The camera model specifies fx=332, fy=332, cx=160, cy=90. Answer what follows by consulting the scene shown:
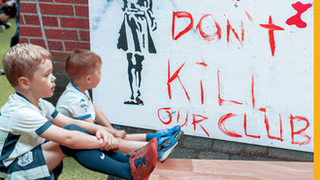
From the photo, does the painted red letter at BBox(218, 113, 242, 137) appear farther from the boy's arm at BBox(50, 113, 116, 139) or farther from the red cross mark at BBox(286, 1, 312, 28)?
the boy's arm at BBox(50, 113, 116, 139)

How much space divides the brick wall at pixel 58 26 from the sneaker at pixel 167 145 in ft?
4.90

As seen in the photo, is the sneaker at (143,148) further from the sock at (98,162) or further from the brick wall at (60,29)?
the brick wall at (60,29)

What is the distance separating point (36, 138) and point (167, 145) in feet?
2.31

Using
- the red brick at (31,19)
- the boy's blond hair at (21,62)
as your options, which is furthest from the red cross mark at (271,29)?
the red brick at (31,19)

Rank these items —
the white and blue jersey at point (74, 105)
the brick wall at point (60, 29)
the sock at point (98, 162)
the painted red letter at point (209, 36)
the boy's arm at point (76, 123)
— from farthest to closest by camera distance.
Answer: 1. the brick wall at point (60, 29)
2. the painted red letter at point (209, 36)
3. the white and blue jersey at point (74, 105)
4. the boy's arm at point (76, 123)
5. the sock at point (98, 162)

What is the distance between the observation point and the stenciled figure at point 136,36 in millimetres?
2400

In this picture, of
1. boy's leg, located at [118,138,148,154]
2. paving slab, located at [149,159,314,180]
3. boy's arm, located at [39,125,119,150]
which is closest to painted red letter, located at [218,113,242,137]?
paving slab, located at [149,159,314,180]

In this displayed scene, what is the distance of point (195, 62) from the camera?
238 cm

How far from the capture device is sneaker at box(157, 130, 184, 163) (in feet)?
6.13

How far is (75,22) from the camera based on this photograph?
3014mm

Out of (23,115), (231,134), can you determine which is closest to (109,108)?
(231,134)

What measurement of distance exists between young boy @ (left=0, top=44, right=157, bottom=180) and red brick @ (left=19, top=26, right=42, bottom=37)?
5.29ft

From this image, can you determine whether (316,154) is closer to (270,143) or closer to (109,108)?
(270,143)

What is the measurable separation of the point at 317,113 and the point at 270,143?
15.1 inches
